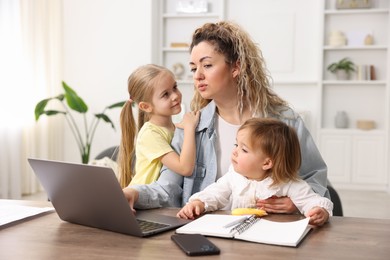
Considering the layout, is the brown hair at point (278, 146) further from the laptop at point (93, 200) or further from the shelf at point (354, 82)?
the shelf at point (354, 82)

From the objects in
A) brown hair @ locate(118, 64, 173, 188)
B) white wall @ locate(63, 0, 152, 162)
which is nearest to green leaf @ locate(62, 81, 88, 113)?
white wall @ locate(63, 0, 152, 162)

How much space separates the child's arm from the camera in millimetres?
2006

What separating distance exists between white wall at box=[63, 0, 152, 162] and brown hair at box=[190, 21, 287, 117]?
448 cm

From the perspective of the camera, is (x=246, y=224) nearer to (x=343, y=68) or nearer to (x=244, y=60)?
(x=244, y=60)

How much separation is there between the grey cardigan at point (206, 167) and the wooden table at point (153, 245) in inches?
17.9

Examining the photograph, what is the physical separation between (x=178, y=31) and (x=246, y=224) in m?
Answer: 6.08

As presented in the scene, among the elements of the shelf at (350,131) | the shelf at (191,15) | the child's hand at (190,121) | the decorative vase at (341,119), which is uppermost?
the shelf at (191,15)

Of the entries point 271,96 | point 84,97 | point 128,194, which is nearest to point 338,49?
point 84,97

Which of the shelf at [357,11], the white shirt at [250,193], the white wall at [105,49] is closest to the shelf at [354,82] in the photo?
the white wall at [105,49]

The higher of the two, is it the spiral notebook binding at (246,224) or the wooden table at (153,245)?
the spiral notebook binding at (246,224)

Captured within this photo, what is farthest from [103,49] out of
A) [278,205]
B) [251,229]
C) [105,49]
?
[251,229]

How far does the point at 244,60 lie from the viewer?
6.81 ft

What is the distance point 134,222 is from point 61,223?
297 millimetres

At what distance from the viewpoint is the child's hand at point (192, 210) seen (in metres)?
1.50
